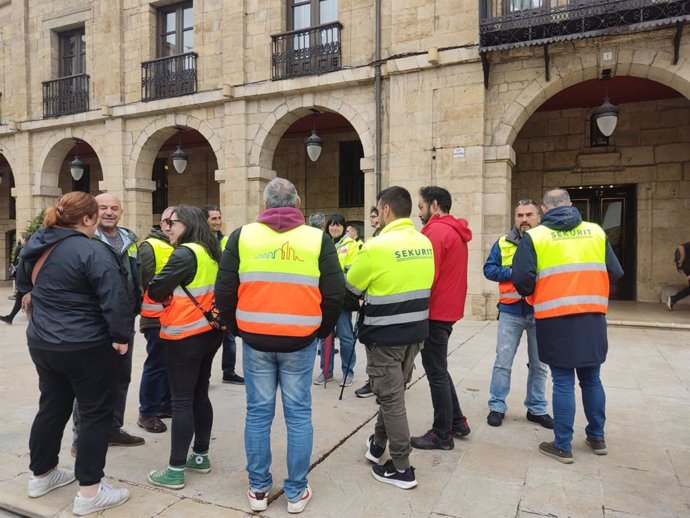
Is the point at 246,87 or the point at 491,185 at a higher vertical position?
the point at 246,87

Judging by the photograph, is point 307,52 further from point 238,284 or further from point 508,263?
point 238,284

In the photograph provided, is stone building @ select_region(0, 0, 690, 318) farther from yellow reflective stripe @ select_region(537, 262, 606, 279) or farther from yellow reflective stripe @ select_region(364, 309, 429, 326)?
yellow reflective stripe @ select_region(364, 309, 429, 326)

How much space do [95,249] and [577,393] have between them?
180 inches

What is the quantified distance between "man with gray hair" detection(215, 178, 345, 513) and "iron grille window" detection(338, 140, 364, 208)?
37.8 feet

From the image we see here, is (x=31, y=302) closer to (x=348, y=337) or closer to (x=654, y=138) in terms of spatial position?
(x=348, y=337)

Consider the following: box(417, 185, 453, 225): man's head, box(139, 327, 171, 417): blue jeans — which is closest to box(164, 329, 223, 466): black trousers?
box(139, 327, 171, 417): blue jeans

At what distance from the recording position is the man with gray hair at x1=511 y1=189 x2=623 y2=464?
3.46 m

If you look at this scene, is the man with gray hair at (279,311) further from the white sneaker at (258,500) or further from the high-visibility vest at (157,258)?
the high-visibility vest at (157,258)

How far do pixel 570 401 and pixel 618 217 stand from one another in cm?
1016

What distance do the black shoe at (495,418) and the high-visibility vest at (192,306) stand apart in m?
2.49

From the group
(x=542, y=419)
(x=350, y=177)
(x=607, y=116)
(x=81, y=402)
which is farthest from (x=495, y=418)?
(x=350, y=177)

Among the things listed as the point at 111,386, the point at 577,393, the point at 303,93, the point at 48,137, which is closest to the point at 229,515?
the point at 111,386

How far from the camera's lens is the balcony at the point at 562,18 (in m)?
8.07

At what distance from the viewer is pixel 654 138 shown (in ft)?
37.1
